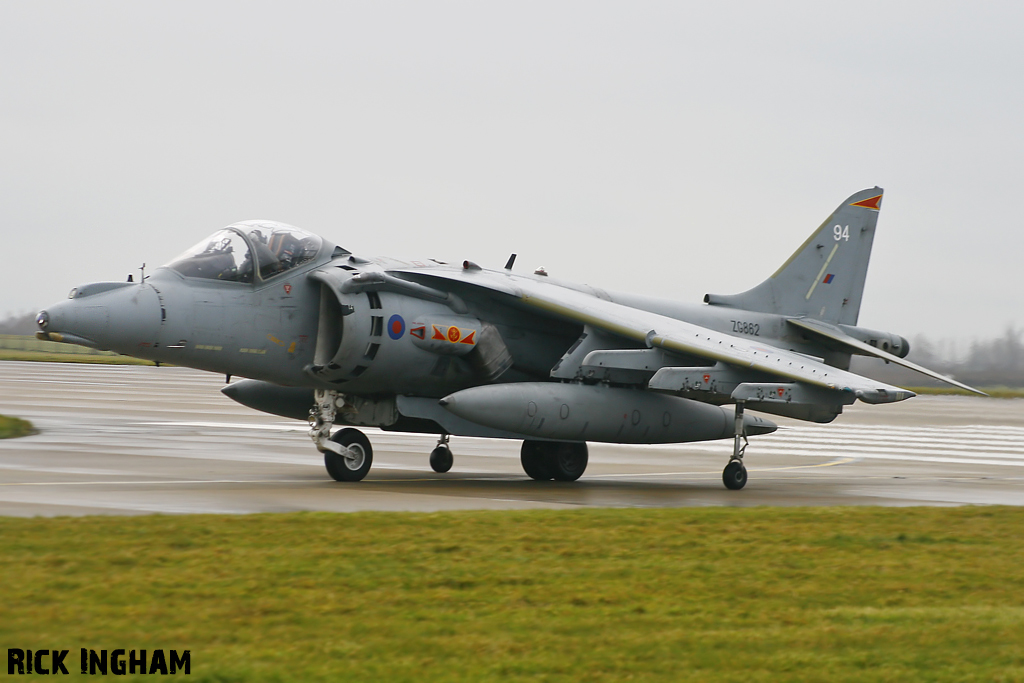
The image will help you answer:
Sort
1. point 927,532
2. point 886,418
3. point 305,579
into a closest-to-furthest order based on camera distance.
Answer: point 305,579 < point 927,532 < point 886,418

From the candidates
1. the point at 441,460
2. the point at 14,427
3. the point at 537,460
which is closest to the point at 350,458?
the point at 441,460

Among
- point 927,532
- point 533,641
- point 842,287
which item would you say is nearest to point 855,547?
point 927,532

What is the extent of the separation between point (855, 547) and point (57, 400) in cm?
2577

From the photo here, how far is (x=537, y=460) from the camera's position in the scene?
Result: 16.1 meters

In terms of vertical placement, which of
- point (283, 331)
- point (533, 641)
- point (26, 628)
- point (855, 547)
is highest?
point (283, 331)

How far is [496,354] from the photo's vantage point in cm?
1512

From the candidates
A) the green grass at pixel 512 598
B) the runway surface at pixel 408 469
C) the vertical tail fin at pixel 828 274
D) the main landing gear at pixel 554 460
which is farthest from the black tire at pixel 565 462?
the green grass at pixel 512 598

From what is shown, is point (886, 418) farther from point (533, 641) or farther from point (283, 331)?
point (533, 641)

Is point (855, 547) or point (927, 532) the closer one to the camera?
point (855, 547)

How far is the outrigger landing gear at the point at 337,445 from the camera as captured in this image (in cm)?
1372

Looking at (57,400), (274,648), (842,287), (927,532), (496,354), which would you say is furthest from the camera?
(57,400)

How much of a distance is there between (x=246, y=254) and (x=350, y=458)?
9.21 feet

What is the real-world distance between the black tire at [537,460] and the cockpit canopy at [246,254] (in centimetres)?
436

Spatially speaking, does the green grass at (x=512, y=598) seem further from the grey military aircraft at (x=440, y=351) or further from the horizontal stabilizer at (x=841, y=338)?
the horizontal stabilizer at (x=841, y=338)
